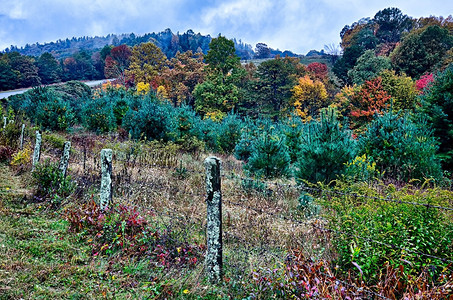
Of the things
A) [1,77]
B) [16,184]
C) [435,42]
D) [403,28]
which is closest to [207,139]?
[16,184]

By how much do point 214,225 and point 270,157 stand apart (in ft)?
15.8

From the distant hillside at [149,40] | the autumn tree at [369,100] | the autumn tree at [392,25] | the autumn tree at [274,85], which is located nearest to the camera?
the autumn tree at [369,100]

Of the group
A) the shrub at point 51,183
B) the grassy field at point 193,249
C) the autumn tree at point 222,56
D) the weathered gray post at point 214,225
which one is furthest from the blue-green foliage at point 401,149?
the autumn tree at point 222,56

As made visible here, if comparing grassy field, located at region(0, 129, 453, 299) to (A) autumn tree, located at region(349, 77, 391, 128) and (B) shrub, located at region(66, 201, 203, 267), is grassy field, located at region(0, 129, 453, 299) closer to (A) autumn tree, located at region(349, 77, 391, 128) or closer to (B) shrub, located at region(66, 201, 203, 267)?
(B) shrub, located at region(66, 201, 203, 267)

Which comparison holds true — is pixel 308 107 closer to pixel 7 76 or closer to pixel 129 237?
pixel 129 237

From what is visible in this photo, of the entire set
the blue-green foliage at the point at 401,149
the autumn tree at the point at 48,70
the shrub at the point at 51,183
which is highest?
the autumn tree at the point at 48,70

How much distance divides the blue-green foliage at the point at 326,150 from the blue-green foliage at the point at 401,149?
7.74 ft

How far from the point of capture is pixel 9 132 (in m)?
8.58

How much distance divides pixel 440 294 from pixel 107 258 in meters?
3.56

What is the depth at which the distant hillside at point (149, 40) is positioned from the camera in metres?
93.3

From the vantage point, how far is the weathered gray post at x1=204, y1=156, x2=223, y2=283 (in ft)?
10.1

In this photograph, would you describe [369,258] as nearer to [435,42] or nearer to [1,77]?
[435,42]

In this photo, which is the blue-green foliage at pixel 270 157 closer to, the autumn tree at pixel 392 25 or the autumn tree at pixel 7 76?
the autumn tree at pixel 7 76

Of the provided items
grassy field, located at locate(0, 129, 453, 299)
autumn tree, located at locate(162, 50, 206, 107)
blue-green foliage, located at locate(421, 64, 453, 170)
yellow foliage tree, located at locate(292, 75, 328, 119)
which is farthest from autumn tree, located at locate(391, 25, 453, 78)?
grassy field, located at locate(0, 129, 453, 299)
